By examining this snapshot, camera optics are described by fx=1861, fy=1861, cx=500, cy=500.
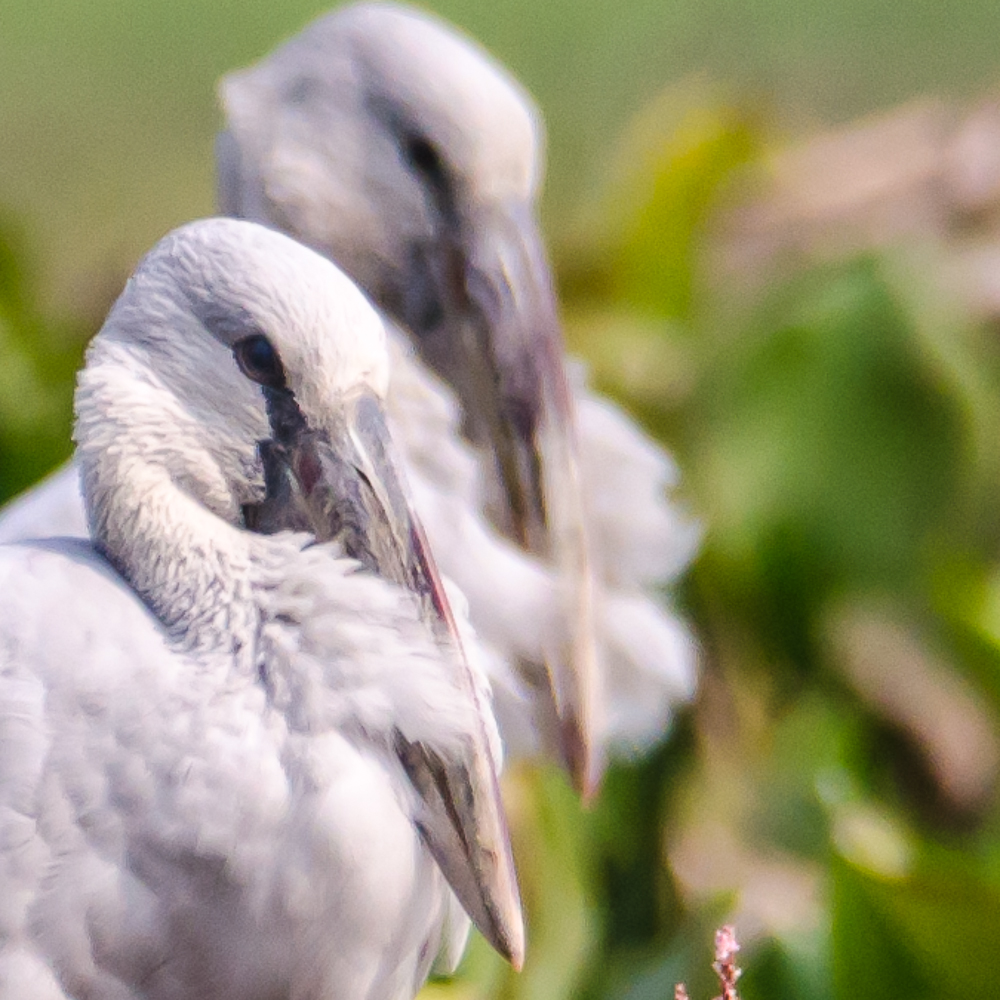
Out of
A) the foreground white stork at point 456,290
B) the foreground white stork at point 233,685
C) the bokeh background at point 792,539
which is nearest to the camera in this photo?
the foreground white stork at point 233,685

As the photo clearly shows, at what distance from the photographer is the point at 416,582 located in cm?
115

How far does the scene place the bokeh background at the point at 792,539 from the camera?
171 cm

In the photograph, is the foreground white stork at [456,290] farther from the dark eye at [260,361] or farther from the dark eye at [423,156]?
the dark eye at [260,361]

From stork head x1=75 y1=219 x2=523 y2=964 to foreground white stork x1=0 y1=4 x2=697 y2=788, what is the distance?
1.10 ft

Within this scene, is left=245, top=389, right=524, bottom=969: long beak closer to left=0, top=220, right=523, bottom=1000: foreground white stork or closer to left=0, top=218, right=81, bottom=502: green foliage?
left=0, top=220, right=523, bottom=1000: foreground white stork

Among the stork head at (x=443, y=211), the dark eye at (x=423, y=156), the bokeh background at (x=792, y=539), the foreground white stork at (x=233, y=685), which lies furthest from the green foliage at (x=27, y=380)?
the foreground white stork at (x=233, y=685)

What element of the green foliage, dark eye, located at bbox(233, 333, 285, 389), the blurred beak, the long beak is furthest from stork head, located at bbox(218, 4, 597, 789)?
the green foliage

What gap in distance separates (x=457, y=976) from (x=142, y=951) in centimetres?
64

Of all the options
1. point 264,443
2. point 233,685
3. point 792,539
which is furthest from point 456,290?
point 792,539

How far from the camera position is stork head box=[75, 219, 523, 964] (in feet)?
3.69

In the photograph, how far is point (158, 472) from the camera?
114 centimetres

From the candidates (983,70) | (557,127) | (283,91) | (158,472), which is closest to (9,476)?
(283,91)

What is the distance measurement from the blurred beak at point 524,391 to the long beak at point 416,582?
0.40 meters

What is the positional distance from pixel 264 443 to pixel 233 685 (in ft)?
0.51
